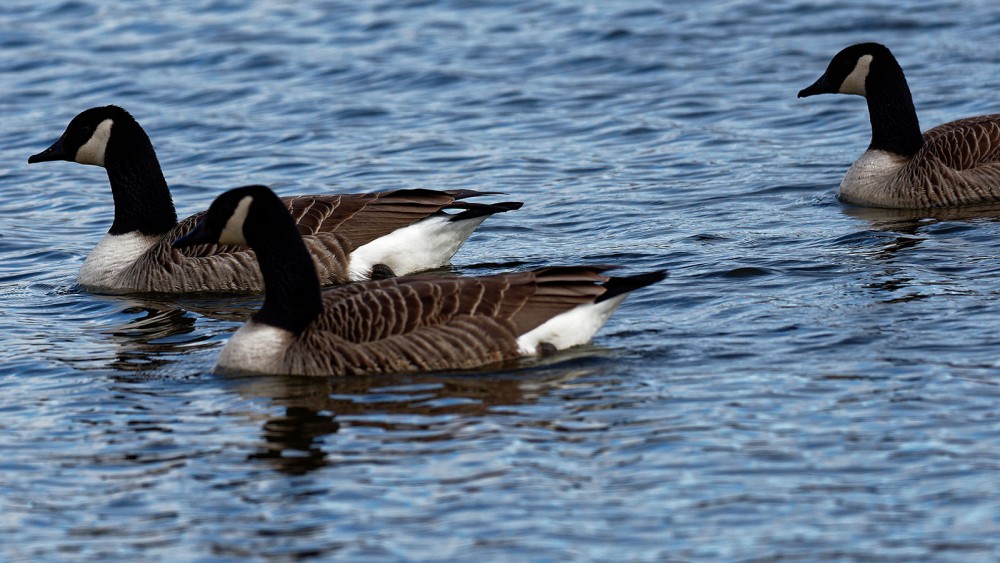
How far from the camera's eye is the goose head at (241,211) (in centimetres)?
1023

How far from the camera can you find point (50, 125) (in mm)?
20406

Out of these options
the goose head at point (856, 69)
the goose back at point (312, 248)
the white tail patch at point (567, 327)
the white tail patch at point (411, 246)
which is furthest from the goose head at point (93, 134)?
the goose head at point (856, 69)

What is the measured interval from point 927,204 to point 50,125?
1191 centimetres

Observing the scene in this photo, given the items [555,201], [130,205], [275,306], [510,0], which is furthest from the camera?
[510,0]

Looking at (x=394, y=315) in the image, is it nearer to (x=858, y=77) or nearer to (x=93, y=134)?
(x=93, y=134)

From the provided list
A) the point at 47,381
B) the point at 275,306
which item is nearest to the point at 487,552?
the point at 275,306

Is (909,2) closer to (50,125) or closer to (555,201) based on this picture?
(555,201)

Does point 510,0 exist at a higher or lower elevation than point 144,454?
higher

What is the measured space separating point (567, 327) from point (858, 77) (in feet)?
20.9

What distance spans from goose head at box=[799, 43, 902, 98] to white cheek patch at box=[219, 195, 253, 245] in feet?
22.5

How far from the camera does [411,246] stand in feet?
43.9

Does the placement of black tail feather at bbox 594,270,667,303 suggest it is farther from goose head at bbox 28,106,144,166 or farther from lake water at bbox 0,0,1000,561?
goose head at bbox 28,106,144,166

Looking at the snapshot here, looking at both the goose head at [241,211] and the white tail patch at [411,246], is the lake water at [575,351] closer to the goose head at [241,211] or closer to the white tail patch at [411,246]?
the white tail patch at [411,246]

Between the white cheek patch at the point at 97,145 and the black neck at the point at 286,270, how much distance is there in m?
4.01
